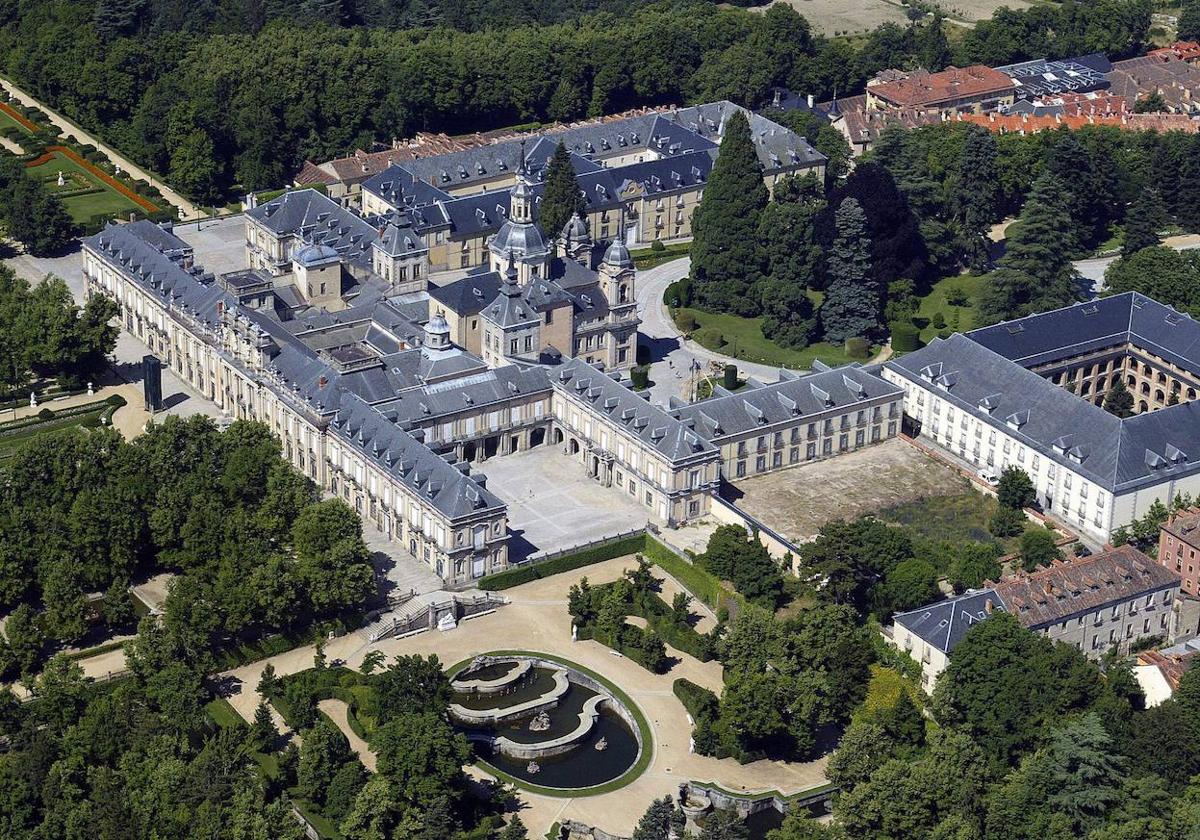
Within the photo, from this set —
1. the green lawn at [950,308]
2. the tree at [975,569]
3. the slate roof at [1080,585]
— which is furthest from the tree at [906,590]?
the green lawn at [950,308]

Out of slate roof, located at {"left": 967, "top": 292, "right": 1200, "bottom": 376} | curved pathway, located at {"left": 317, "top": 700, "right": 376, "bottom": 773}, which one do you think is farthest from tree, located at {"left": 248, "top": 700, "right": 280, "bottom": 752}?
slate roof, located at {"left": 967, "top": 292, "right": 1200, "bottom": 376}

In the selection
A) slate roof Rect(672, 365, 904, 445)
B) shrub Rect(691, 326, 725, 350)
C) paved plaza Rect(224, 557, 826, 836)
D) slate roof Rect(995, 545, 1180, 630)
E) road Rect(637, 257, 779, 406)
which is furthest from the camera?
shrub Rect(691, 326, 725, 350)

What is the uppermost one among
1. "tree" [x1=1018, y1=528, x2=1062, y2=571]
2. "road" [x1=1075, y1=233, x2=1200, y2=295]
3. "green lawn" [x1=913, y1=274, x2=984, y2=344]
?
"road" [x1=1075, y1=233, x2=1200, y2=295]

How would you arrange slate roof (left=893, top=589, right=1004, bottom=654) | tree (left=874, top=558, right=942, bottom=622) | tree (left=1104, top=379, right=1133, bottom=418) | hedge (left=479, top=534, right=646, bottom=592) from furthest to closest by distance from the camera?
1. tree (left=1104, top=379, right=1133, bottom=418)
2. hedge (left=479, top=534, right=646, bottom=592)
3. tree (left=874, top=558, right=942, bottom=622)
4. slate roof (left=893, top=589, right=1004, bottom=654)

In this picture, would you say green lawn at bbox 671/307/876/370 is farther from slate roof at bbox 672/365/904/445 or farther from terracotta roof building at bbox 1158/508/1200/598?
terracotta roof building at bbox 1158/508/1200/598

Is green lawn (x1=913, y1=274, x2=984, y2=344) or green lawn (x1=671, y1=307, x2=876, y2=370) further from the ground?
green lawn (x1=913, y1=274, x2=984, y2=344)

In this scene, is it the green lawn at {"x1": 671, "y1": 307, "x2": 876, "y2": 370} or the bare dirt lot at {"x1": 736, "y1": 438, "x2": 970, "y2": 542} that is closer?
the bare dirt lot at {"x1": 736, "y1": 438, "x2": 970, "y2": 542}
